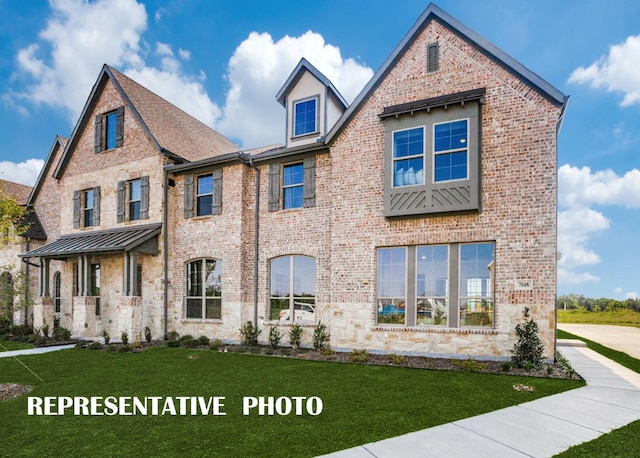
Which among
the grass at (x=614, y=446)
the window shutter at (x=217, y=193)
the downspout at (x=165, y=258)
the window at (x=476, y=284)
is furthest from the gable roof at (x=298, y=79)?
the grass at (x=614, y=446)

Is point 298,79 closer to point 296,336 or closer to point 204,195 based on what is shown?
point 204,195

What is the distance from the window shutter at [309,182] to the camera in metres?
13.3

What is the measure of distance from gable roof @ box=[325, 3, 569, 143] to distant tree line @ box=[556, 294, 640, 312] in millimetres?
24860

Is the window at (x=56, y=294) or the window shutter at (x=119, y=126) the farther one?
the window at (x=56, y=294)

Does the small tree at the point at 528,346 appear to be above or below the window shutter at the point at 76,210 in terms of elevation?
below

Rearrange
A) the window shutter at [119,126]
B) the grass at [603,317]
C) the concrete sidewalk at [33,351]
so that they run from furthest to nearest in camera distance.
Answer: the grass at [603,317] → the window shutter at [119,126] → the concrete sidewalk at [33,351]

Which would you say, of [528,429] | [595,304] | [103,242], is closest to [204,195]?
[103,242]

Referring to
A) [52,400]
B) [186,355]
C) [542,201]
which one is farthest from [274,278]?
[542,201]

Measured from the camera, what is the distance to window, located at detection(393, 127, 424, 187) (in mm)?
11453

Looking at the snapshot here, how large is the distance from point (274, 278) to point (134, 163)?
7.96 metres

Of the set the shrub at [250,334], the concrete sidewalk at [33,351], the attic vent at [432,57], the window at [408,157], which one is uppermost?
the attic vent at [432,57]

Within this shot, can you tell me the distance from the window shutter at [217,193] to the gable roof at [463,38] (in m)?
4.70

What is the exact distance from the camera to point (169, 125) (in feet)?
58.3

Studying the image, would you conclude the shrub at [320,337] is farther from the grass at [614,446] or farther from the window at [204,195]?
the grass at [614,446]
